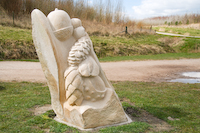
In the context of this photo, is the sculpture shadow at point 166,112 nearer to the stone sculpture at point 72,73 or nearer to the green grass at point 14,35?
the stone sculpture at point 72,73

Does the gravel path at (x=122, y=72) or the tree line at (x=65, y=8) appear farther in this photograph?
the tree line at (x=65, y=8)

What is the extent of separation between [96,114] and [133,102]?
225 cm

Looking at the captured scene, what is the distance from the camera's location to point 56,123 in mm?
4125

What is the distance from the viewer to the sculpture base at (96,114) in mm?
3844

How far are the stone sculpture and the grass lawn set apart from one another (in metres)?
0.28

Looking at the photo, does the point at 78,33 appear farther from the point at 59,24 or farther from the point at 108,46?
the point at 108,46

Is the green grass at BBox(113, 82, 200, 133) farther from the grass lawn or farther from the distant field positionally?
the distant field

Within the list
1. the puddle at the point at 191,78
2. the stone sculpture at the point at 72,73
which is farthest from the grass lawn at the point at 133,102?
the puddle at the point at 191,78

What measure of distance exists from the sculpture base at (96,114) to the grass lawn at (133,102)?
0.57 feet

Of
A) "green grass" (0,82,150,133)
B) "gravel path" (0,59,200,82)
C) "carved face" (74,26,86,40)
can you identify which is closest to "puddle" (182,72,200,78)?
"gravel path" (0,59,200,82)

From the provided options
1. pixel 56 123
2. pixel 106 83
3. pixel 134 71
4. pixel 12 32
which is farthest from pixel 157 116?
pixel 12 32

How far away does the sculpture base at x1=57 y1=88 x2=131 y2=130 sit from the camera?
151 inches

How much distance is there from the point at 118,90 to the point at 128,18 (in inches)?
864

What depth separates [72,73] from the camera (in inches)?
149
